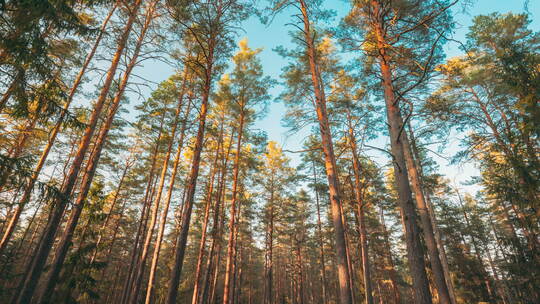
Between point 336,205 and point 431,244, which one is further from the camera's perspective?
point 431,244

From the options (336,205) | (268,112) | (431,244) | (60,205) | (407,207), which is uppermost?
(268,112)

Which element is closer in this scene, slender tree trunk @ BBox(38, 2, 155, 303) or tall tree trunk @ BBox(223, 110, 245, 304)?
slender tree trunk @ BBox(38, 2, 155, 303)

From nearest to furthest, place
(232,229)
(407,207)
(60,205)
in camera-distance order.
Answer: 1. (407,207)
2. (60,205)
3. (232,229)

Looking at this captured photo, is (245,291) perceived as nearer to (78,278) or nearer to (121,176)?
(121,176)

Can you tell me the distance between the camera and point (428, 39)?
676 cm

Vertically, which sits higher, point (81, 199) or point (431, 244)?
point (81, 199)

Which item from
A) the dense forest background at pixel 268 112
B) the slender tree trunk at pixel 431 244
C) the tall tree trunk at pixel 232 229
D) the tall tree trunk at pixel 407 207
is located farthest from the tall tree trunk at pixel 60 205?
the slender tree trunk at pixel 431 244

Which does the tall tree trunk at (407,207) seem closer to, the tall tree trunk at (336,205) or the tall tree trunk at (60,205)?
the tall tree trunk at (336,205)

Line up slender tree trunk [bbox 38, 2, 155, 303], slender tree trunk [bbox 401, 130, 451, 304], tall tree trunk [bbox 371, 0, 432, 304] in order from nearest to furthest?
tall tree trunk [bbox 371, 0, 432, 304] → slender tree trunk [bbox 401, 130, 451, 304] → slender tree trunk [bbox 38, 2, 155, 303]

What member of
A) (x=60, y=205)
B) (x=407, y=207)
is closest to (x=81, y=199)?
(x=60, y=205)

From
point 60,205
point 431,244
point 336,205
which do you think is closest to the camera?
point 60,205

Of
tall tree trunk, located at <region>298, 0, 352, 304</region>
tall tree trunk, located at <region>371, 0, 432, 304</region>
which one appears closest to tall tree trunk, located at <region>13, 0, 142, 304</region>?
tall tree trunk, located at <region>298, 0, 352, 304</region>

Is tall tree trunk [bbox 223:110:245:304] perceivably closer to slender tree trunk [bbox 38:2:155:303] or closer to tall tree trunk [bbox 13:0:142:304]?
slender tree trunk [bbox 38:2:155:303]

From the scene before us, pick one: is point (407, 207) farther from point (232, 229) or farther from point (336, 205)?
point (232, 229)
